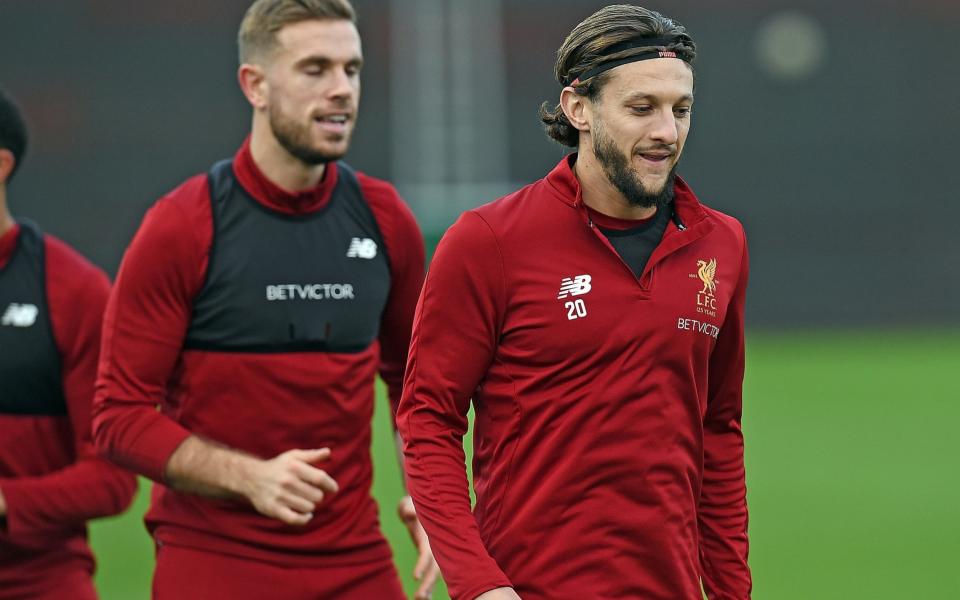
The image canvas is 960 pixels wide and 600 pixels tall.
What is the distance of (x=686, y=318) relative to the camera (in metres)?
3.37

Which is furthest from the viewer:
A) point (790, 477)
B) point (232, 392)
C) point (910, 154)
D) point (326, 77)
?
point (910, 154)

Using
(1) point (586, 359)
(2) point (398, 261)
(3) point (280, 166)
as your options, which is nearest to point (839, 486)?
(2) point (398, 261)

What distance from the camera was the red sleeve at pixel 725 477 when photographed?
11.7 feet

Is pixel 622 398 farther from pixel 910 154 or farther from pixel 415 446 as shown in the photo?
pixel 910 154

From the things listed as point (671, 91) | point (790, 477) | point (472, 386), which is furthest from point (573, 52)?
point (790, 477)

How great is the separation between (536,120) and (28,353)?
17924 mm

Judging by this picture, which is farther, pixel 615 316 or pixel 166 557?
pixel 166 557

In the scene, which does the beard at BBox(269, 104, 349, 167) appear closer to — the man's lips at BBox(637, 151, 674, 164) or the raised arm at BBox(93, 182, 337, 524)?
the raised arm at BBox(93, 182, 337, 524)

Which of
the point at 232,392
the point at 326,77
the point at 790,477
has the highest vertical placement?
the point at 326,77

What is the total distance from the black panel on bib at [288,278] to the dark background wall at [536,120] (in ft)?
56.1

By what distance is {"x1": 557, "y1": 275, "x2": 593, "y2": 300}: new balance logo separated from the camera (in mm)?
3324

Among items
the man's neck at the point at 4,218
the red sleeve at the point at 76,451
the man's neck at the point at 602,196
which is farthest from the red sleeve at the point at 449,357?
the man's neck at the point at 4,218

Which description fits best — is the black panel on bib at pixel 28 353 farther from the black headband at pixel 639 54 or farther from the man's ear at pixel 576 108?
the black headband at pixel 639 54

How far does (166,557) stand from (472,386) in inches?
48.1
